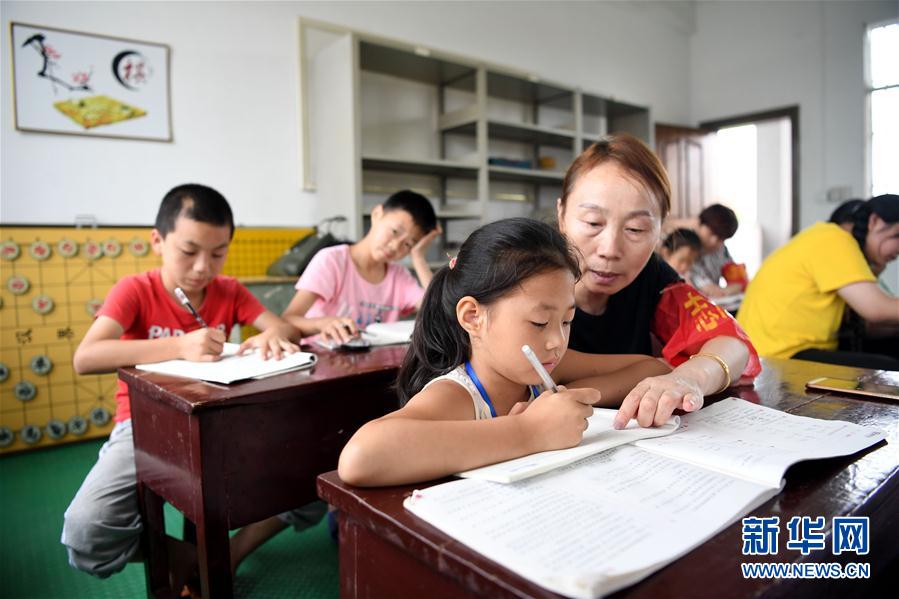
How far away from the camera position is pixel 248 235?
3.23 m

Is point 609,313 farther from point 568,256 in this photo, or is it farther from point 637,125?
point 637,125

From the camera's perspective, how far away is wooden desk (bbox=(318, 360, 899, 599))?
44cm

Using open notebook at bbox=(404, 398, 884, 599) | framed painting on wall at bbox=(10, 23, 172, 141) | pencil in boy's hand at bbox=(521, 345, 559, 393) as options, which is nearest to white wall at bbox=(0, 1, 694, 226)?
framed painting on wall at bbox=(10, 23, 172, 141)

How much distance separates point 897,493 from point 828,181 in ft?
19.1

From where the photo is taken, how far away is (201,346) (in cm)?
135

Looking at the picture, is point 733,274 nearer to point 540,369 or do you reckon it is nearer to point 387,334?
point 387,334

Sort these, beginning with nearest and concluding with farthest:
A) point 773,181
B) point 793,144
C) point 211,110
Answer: point 211,110 < point 793,144 < point 773,181

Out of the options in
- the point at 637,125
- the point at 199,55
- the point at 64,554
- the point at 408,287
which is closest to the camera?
the point at 64,554

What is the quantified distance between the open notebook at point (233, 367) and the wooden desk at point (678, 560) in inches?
24.6

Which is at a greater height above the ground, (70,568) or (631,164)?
(631,164)

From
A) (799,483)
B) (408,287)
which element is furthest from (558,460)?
(408,287)

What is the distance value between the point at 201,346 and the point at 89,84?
7.12 ft

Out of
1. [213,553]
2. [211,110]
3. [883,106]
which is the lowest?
[213,553]

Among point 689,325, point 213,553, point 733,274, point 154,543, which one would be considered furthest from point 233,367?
point 733,274
